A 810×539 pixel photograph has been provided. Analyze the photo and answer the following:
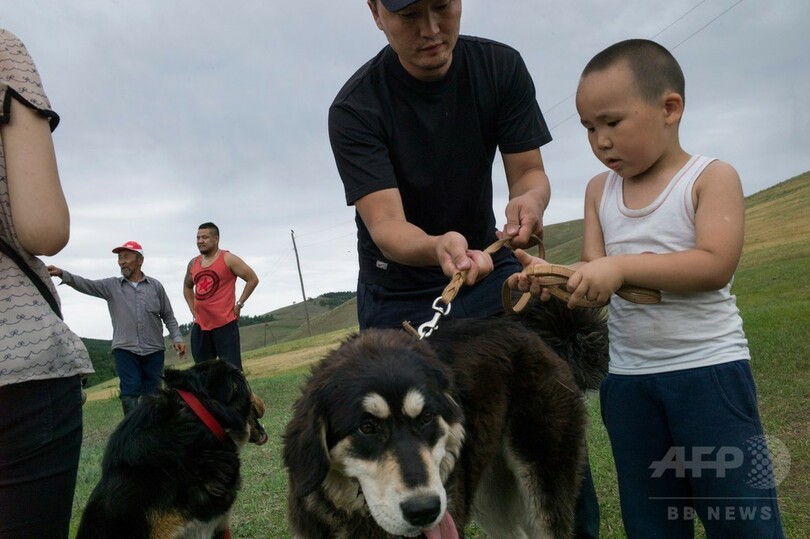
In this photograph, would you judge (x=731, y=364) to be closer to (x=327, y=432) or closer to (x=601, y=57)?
(x=601, y=57)

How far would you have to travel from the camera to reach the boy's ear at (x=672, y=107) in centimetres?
293

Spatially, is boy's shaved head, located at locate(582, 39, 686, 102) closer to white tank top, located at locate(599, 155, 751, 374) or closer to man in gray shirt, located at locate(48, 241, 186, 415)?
white tank top, located at locate(599, 155, 751, 374)

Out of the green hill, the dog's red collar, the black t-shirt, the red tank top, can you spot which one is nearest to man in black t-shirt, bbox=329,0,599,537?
the black t-shirt

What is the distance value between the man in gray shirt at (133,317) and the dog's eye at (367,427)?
925 centimetres

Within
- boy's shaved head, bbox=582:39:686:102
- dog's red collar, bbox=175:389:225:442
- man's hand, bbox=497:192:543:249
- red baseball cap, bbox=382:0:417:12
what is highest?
red baseball cap, bbox=382:0:417:12

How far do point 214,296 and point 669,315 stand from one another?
10043 mm

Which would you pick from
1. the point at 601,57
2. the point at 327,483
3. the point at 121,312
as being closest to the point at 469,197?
the point at 601,57

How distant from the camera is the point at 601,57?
307 centimetres

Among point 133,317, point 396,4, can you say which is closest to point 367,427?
point 396,4

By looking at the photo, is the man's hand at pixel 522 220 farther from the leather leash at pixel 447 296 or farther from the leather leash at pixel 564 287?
the leather leash at pixel 564 287

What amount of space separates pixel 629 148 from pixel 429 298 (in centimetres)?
Answer: 155

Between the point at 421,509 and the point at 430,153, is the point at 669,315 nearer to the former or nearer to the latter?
the point at 421,509

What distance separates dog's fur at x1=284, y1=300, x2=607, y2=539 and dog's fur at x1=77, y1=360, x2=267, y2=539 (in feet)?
5.45

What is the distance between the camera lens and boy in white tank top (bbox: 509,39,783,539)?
2775 millimetres
